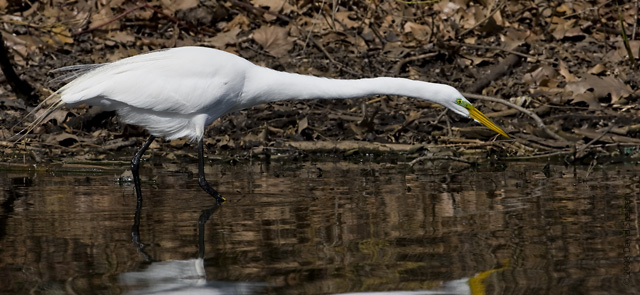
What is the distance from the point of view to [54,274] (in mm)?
4691

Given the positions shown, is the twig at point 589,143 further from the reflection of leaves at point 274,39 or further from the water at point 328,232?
the reflection of leaves at point 274,39

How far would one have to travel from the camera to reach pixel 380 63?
40.9ft

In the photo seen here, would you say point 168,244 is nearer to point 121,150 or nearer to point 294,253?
point 294,253

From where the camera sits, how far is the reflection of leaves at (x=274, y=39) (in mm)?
12797

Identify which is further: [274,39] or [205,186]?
[274,39]

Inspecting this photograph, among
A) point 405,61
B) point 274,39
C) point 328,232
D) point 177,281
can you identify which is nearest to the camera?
point 177,281

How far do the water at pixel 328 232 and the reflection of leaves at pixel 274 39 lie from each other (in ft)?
14.0

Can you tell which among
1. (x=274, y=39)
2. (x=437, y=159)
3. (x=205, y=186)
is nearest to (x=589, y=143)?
(x=437, y=159)

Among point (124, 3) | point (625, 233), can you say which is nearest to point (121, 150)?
point (124, 3)

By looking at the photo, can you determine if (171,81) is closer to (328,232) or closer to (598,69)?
(328,232)

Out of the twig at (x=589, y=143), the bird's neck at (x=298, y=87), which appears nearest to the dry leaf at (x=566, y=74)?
the twig at (x=589, y=143)

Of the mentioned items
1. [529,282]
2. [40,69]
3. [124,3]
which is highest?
[124,3]

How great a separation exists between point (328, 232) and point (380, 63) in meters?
6.91

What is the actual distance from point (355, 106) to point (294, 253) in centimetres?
608
